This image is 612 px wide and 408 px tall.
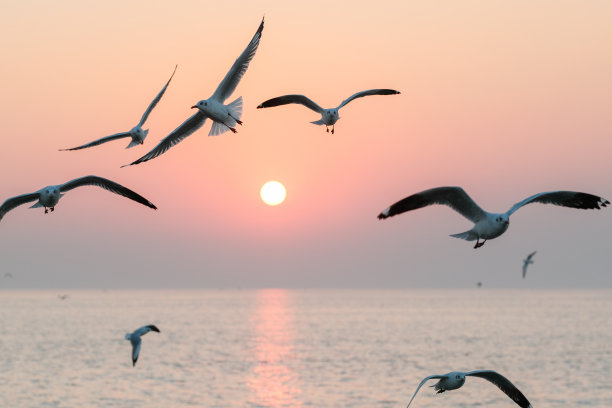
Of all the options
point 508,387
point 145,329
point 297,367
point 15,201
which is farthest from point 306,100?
point 297,367

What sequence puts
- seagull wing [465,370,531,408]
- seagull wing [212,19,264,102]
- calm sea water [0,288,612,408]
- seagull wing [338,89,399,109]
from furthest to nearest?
calm sea water [0,288,612,408]
seagull wing [338,89,399,109]
seagull wing [212,19,264,102]
seagull wing [465,370,531,408]

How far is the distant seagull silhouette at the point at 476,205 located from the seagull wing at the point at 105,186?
22.3 feet

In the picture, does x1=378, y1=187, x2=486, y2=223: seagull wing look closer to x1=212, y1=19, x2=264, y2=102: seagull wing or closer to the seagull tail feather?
the seagull tail feather

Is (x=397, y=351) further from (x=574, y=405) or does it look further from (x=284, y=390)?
(x=574, y=405)

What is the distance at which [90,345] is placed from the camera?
110 metres

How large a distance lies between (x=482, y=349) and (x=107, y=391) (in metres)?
50.8

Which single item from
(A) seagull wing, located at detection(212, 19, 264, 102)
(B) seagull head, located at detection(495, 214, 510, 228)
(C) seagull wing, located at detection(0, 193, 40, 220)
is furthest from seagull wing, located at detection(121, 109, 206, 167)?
(B) seagull head, located at detection(495, 214, 510, 228)

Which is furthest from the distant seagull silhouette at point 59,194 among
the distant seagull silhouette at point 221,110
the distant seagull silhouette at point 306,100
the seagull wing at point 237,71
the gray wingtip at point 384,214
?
the gray wingtip at point 384,214

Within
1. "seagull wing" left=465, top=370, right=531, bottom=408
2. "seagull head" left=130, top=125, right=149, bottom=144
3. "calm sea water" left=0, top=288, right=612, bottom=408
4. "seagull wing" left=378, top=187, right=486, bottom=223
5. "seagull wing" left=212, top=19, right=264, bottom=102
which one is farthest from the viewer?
"calm sea water" left=0, top=288, right=612, bottom=408

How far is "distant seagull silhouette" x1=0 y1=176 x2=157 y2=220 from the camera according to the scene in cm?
2336

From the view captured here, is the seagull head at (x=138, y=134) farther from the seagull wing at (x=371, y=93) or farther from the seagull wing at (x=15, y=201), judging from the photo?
the seagull wing at (x=371, y=93)

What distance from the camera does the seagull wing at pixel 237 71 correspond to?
24.9m

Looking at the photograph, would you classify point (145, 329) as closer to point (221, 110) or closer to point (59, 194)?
point (59, 194)

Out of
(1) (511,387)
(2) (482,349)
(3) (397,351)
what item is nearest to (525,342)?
(2) (482,349)
